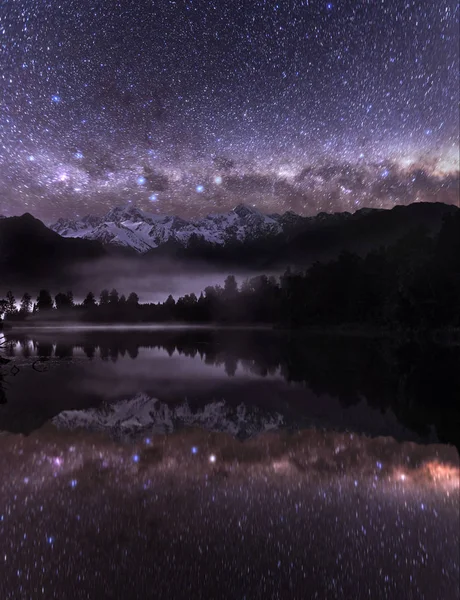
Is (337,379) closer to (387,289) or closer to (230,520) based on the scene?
(230,520)

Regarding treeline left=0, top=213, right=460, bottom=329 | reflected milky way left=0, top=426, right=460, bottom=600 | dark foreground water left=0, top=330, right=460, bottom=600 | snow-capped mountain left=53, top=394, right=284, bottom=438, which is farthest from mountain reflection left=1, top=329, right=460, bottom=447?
treeline left=0, top=213, right=460, bottom=329

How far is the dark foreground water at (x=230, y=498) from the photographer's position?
7000 mm

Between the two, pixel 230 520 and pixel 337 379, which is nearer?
pixel 230 520

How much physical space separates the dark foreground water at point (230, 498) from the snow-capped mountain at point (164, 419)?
13cm

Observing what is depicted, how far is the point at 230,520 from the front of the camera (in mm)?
9023

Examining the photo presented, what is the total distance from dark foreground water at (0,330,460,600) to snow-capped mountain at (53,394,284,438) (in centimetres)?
13

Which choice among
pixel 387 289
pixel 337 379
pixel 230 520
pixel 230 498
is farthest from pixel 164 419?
pixel 387 289

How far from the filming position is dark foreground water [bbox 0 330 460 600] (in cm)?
700

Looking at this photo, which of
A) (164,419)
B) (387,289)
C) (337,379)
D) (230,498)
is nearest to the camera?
(230,498)

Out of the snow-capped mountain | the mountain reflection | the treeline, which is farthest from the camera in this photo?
the treeline

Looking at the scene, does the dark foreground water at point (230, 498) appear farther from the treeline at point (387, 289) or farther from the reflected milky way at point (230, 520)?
the treeline at point (387, 289)

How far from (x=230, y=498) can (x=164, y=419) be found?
8.35 metres

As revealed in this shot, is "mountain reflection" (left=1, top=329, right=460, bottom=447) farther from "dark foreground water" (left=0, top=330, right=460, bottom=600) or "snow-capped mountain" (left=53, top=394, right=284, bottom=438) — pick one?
"snow-capped mountain" (left=53, top=394, right=284, bottom=438)

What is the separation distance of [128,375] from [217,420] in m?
16.5
